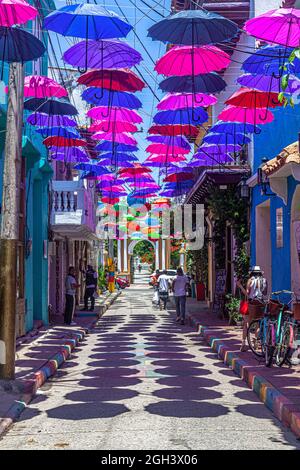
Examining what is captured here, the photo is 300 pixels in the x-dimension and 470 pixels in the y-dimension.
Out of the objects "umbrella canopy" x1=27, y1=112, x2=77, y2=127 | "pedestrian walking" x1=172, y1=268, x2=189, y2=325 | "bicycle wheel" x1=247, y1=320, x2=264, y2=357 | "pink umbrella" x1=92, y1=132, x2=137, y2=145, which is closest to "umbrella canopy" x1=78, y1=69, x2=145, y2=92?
"umbrella canopy" x1=27, y1=112, x2=77, y2=127

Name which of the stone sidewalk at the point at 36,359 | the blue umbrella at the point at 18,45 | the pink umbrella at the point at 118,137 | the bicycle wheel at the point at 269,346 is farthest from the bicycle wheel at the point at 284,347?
the pink umbrella at the point at 118,137

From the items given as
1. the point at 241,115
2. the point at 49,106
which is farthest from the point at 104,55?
the point at 241,115

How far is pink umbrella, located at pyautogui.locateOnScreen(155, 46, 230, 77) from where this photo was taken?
1093 centimetres

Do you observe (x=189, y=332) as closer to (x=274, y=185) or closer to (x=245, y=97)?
(x=274, y=185)

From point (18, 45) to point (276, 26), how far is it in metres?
3.73

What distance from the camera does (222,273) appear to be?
2484 centimetres

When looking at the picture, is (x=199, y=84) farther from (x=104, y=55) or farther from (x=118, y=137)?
(x=118, y=137)

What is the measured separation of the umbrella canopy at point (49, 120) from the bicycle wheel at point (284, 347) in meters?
7.58

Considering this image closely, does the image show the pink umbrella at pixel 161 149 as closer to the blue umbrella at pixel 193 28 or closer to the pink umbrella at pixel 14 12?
the blue umbrella at pixel 193 28

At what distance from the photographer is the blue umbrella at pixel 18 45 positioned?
32.3ft

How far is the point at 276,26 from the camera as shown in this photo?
30.6 ft

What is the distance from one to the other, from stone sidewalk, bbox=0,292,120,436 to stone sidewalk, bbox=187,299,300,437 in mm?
3130

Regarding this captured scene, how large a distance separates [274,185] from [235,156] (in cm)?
682

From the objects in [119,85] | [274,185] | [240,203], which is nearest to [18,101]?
[119,85]
